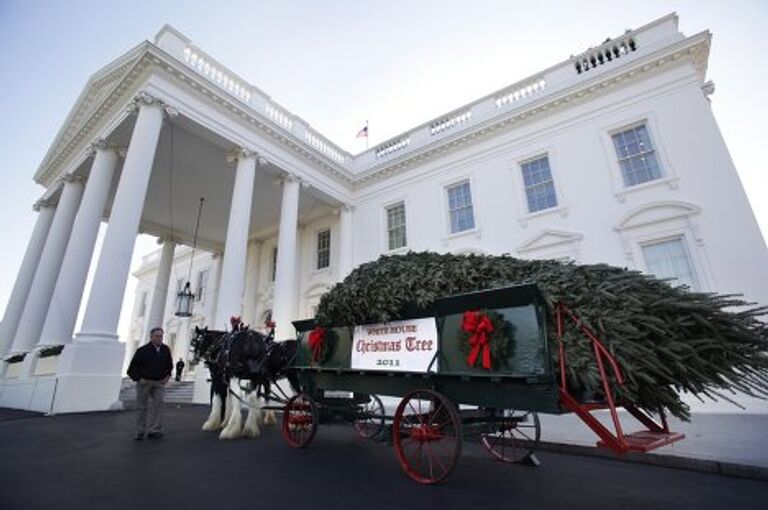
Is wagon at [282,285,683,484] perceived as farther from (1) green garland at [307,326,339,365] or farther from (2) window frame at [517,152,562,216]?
(2) window frame at [517,152,562,216]

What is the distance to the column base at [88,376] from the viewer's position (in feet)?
28.2

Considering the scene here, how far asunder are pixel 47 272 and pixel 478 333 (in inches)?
666

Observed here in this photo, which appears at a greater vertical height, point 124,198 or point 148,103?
point 148,103

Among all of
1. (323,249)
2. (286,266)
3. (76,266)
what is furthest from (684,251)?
(76,266)

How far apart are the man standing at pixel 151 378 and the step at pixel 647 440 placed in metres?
6.26

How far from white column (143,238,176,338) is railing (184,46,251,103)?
1022 cm

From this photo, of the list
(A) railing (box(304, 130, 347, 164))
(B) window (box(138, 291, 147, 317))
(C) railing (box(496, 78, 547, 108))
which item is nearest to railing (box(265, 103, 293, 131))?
(A) railing (box(304, 130, 347, 164))

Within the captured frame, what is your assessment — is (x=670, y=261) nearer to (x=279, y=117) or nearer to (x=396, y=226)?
(x=396, y=226)

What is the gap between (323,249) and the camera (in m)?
18.3

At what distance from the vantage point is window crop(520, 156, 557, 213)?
12117 mm

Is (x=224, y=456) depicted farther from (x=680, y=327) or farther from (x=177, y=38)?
(x=177, y=38)

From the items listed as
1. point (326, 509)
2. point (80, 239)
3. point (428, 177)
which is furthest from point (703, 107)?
point (80, 239)

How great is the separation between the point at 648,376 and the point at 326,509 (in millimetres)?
2522

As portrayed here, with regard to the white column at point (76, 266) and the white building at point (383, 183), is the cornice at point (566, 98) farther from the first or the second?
the white column at point (76, 266)
